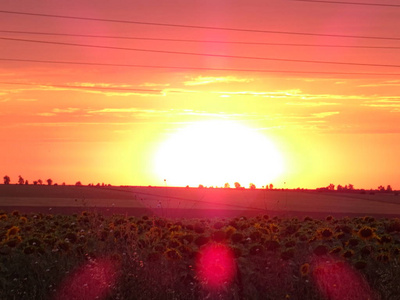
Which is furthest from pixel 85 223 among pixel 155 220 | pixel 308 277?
pixel 308 277

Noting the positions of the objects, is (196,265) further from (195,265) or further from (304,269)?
(304,269)

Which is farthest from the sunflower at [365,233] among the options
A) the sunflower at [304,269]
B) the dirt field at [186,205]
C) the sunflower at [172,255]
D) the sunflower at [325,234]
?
the dirt field at [186,205]

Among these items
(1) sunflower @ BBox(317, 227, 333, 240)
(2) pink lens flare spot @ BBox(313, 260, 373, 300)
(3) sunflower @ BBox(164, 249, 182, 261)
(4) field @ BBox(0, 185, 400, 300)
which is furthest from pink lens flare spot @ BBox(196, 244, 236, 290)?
(1) sunflower @ BBox(317, 227, 333, 240)

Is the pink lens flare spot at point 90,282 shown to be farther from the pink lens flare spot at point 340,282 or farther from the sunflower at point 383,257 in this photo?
the sunflower at point 383,257

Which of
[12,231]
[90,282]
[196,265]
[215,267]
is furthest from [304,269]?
[12,231]

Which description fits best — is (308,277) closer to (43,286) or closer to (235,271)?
(235,271)

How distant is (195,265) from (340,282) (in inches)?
105

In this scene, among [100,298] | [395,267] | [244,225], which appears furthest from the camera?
[244,225]

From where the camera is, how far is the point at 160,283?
1205 centimetres

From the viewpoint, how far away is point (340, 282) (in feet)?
39.5

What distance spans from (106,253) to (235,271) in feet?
8.82

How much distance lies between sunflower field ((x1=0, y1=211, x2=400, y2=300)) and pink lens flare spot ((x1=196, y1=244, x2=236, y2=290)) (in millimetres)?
19

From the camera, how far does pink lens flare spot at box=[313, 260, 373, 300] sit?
11758 millimetres

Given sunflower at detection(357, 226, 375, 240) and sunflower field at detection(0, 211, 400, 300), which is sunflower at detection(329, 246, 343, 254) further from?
sunflower at detection(357, 226, 375, 240)
